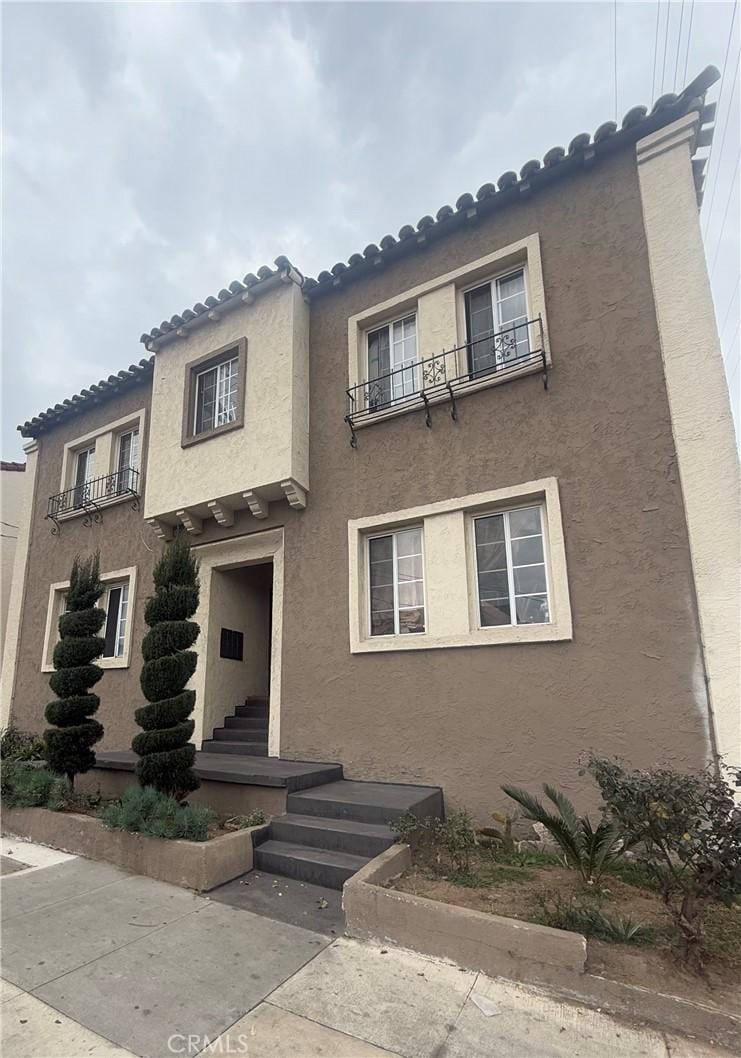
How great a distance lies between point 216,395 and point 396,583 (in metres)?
4.45

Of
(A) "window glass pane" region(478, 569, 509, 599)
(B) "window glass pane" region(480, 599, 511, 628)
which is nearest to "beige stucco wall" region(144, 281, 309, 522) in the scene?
(A) "window glass pane" region(478, 569, 509, 599)

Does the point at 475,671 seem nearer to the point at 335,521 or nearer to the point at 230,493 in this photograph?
the point at 335,521

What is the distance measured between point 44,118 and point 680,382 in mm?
8608

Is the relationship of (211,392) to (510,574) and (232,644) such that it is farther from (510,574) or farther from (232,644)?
(510,574)

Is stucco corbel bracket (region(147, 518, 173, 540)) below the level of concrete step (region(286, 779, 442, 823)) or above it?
above

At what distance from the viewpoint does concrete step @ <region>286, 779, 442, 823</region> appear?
5000mm

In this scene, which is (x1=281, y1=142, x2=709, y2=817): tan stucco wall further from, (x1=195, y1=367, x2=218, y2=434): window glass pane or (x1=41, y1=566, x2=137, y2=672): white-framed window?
(x1=41, y1=566, x2=137, y2=672): white-framed window

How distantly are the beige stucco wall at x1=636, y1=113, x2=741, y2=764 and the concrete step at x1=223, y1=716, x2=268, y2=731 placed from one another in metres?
5.99

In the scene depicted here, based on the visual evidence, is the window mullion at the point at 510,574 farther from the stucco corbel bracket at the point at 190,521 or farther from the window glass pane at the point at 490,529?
the stucco corbel bracket at the point at 190,521

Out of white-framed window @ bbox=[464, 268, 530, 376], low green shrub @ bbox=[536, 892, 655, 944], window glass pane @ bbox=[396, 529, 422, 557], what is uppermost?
white-framed window @ bbox=[464, 268, 530, 376]

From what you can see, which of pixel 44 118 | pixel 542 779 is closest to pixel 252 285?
pixel 44 118

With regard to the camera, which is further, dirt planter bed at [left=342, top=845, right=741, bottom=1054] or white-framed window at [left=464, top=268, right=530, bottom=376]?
white-framed window at [left=464, top=268, right=530, bottom=376]

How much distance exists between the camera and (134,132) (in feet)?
27.1

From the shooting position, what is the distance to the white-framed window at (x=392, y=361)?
722 cm
